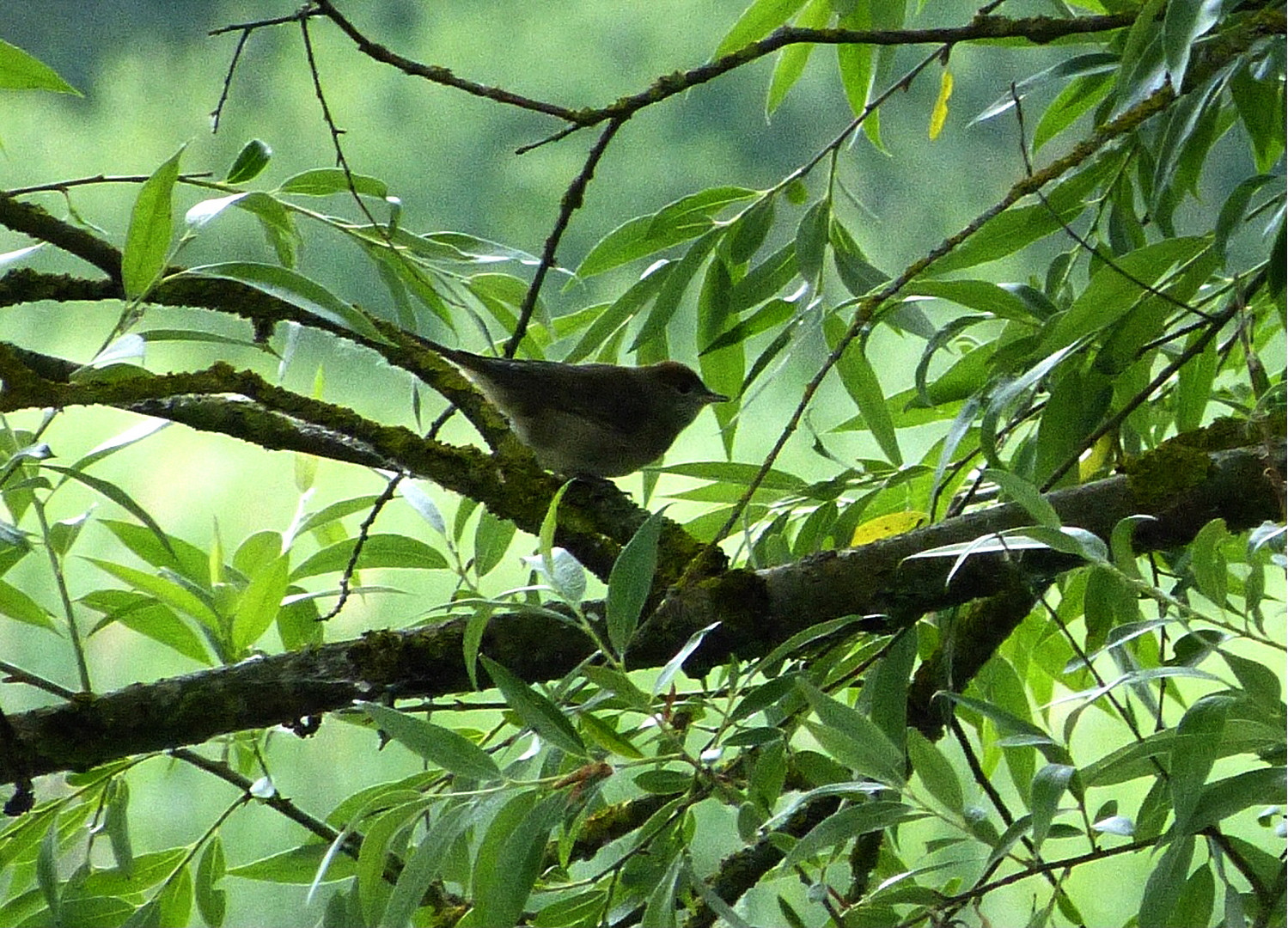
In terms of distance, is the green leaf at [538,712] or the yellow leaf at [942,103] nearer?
the green leaf at [538,712]

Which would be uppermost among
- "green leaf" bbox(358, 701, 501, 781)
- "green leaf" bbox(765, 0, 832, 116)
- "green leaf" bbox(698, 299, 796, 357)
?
"green leaf" bbox(765, 0, 832, 116)

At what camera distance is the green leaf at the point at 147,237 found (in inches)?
28.0

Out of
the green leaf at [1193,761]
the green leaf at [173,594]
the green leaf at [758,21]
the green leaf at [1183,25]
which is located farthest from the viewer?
the green leaf at [758,21]

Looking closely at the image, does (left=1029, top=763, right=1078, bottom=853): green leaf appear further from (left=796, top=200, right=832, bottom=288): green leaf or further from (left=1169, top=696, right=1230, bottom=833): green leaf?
(left=796, top=200, right=832, bottom=288): green leaf

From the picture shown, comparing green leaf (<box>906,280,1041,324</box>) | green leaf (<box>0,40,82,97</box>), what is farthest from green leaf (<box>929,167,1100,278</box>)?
green leaf (<box>0,40,82,97</box>)

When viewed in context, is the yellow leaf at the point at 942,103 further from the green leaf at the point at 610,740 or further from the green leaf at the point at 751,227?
the green leaf at the point at 610,740

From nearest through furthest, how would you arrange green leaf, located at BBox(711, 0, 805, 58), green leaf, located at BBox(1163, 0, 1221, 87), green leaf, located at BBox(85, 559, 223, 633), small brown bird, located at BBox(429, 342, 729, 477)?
green leaf, located at BBox(1163, 0, 1221, 87)
green leaf, located at BBox(85, 559, 223, 633)
green leaf, located at BBox(711, 0, 805, 58)
small brown bird, located at BBox(429, 342, 729, 477)

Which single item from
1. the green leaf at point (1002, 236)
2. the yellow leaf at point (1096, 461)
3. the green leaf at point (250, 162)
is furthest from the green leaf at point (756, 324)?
the green leaf at point (250, 162)

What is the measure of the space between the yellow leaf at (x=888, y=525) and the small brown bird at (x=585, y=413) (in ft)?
2.15

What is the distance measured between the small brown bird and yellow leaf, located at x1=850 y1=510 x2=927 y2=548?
0.66 meters

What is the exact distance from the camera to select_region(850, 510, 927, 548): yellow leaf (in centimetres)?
90

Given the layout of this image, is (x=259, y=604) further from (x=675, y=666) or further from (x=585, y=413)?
(x=585, y=413)

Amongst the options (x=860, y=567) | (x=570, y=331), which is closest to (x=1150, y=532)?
(x=860, y=567)

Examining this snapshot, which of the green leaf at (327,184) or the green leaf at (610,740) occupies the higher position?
the green leaf at (327,184)
